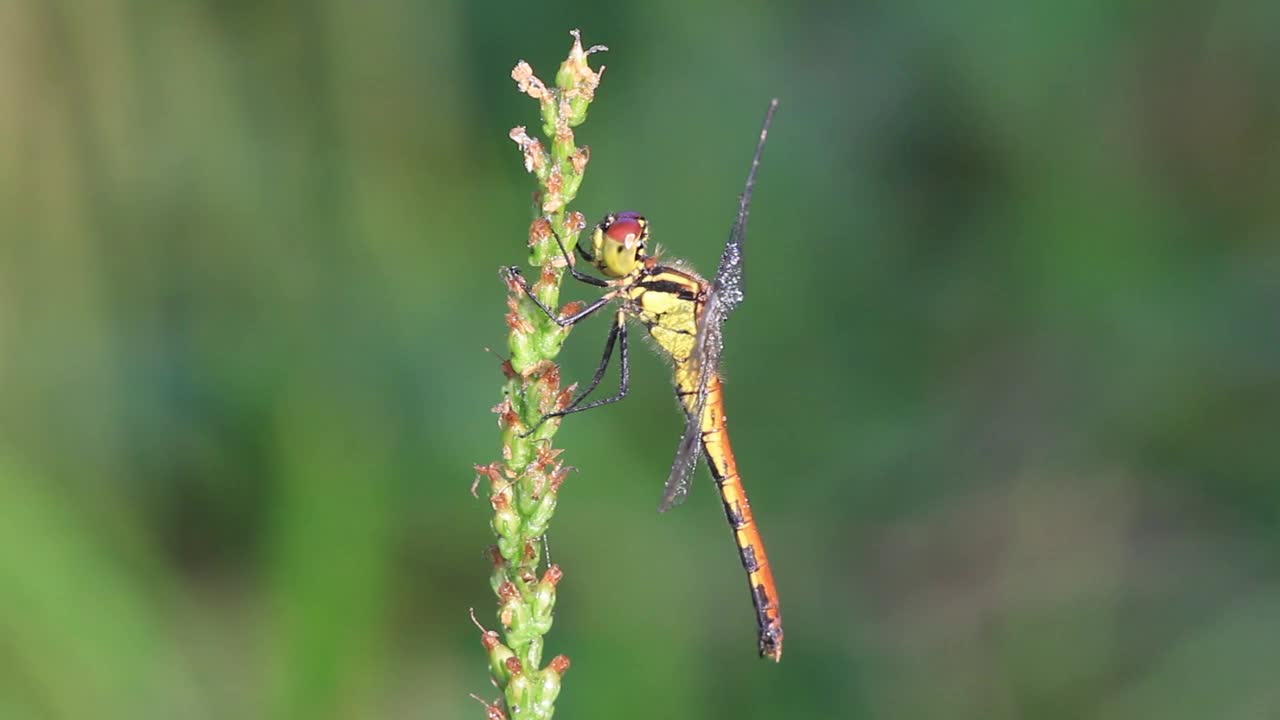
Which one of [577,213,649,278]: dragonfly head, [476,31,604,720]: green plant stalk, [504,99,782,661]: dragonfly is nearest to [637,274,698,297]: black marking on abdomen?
[504,99,782,661]: dragonfly

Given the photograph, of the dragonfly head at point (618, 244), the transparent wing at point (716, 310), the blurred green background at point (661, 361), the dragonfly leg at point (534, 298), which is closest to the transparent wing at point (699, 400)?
the transparent wing at point (716, 310)

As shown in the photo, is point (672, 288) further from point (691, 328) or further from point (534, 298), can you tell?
point (534, 298)

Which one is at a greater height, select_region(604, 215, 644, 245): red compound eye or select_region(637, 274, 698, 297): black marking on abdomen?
select_region(637, 274, 698, 297): black marking on abdomen

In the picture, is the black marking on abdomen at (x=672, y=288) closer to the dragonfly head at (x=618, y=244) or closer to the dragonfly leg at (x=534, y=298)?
the dragonfly head at (x=618, y=244)

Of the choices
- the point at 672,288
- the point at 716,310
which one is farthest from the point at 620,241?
the point at 716,310

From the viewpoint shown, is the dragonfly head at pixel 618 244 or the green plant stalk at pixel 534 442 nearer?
the green plant stalk at pixel 534 442

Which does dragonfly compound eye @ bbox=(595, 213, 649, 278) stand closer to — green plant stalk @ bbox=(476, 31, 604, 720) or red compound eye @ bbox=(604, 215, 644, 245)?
red compound eye @ bbox=(604, 215, 644, 245)
